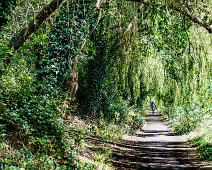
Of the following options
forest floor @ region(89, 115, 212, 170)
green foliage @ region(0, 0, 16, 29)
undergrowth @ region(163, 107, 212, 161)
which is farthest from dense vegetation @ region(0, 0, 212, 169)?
forest floor @ region(89, 115, 212, 170)

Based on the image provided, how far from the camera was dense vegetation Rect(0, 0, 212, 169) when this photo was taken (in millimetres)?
5785

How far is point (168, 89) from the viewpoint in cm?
1534

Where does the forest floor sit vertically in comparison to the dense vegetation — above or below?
below

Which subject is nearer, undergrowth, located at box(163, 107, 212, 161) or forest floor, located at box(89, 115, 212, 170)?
forest floor, located at box(89, 115, 212, 170)

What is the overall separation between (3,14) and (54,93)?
239 centimetres

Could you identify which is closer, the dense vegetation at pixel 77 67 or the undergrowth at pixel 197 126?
the dense vegetation at pixel 77 67

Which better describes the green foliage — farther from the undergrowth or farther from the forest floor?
the undergrowth

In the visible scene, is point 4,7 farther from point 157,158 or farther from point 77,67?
point 157,158

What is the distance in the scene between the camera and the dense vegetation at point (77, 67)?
5.79 meters

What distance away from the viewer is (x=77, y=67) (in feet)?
30.7

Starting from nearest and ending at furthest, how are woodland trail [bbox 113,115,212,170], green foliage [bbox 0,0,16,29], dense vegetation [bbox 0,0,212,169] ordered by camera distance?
green foliage [bbox 0,0,16,29]
dense vegetation [bbox 0,0,212,169]
woodland trail [bbox 113,115,212,170]

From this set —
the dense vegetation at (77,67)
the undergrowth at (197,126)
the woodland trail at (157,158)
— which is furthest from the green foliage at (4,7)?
the undergrowth at (197,126)

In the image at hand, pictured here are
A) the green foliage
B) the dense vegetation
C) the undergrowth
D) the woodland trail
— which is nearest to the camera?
the green foliage

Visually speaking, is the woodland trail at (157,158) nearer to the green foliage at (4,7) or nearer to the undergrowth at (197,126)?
the undergrowth at (197,126)
